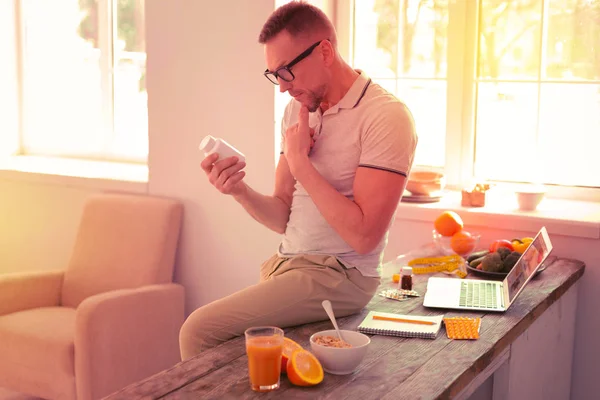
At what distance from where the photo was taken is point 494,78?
3045 mm

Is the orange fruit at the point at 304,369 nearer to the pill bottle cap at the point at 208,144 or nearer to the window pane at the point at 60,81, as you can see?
the pill bottle cap at the point at 208,144

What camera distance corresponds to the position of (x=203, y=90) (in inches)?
128

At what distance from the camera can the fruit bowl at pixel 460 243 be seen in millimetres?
2617

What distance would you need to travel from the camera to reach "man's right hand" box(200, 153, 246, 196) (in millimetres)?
2012

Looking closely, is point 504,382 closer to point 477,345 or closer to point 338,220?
point 477,345

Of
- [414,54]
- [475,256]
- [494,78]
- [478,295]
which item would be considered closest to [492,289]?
[478,295]

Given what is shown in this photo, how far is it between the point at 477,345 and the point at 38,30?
3264 mm

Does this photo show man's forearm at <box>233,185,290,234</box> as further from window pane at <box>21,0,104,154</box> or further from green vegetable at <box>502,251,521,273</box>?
window pane at <box>21,0,104,154</box>

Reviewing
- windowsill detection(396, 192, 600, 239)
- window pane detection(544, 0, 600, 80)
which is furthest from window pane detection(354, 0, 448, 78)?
windowsill detection(396, 192, 600, 239)

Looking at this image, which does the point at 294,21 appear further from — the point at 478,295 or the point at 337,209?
the point at 478,295

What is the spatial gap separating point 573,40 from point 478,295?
122cm

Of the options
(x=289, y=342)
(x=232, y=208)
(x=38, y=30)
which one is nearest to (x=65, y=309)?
(x=232, y=208)

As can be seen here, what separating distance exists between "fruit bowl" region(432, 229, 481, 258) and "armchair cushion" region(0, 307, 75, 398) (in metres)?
1.43

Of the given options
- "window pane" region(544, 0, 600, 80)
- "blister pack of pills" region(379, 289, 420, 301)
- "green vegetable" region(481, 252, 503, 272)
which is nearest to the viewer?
"blister pack of pills" region(379, 289, 420, 301)
